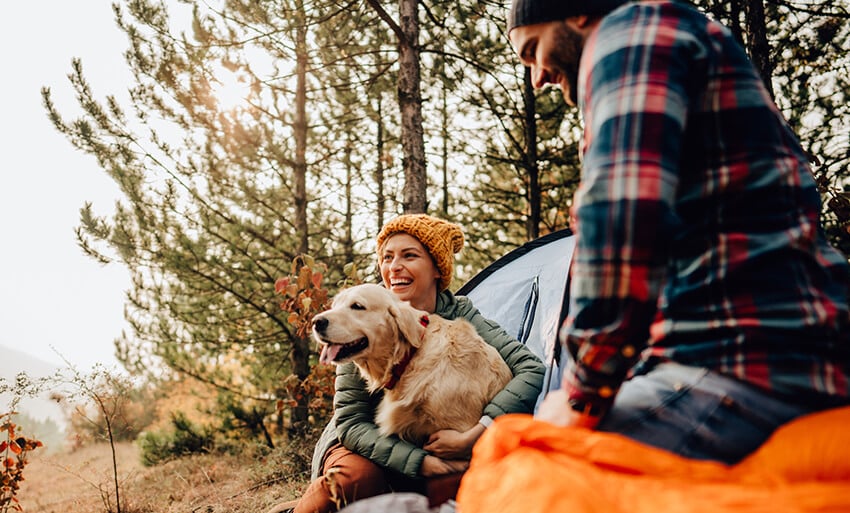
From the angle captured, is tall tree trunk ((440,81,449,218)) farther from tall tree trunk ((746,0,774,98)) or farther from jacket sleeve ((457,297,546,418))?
jacket sleeve ((457,297,546,418))

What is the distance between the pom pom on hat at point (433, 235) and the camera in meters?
2.82

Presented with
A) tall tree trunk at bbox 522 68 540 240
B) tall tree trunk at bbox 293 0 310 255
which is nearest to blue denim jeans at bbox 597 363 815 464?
tall tree trunk at bbox 293 0 310 255

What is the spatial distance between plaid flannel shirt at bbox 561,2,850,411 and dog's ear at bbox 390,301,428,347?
4.99ft

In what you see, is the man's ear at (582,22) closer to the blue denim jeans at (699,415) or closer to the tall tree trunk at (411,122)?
the blue denim jeans at (699,415)

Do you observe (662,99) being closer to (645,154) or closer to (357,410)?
(645,154)

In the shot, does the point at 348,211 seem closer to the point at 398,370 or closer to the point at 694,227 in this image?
the point at 398,370

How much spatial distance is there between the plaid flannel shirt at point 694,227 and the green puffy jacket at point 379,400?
51.4 inches

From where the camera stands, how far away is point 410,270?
2.77 metres

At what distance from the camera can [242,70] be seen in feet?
21.4

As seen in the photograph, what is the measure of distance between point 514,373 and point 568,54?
170 centimetres

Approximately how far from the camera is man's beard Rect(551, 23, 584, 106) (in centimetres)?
107

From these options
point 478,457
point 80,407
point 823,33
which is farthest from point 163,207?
point 823,33

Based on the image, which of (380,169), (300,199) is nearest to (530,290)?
(300,199)

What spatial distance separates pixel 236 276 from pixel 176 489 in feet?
9.28
